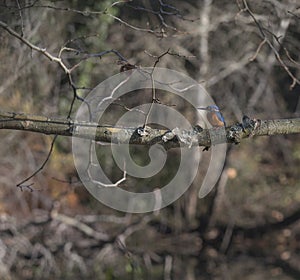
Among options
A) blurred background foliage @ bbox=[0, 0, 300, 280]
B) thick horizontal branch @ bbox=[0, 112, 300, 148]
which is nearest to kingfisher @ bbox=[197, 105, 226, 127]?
thick horizontal branch @ bbox=[0, 112, 300, 148]

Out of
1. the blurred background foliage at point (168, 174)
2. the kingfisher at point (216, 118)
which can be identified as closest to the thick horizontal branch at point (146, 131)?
the kingfisher at point (216, 118)

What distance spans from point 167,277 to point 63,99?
1957mm

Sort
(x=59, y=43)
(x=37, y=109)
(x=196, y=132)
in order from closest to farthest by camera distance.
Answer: (x=196, y=132), (x=59, y=43), (x=37, y=109)

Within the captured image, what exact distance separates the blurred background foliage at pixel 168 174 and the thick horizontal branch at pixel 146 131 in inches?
97.6

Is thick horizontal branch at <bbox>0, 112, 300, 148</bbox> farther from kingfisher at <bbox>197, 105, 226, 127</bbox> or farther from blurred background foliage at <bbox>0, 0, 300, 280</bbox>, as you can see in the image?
blurred background foliage at <bbox>0, 0, 300, 280</bbox>

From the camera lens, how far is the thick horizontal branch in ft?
8.23

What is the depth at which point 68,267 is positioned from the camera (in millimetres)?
5633

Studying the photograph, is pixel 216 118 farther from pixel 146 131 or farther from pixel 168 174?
pixel 168 174

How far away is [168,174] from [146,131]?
14.3 ft

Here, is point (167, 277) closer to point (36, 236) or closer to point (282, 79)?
point (36, 236)

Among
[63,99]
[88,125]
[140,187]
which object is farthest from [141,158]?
[88,125]

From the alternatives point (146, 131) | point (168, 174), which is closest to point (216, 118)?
point (146, 131)

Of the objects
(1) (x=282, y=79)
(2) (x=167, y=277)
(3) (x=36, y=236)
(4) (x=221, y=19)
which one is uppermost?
(4) (x=221, y=19)

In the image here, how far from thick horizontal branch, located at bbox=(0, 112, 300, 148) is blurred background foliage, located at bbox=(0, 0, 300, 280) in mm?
2478
